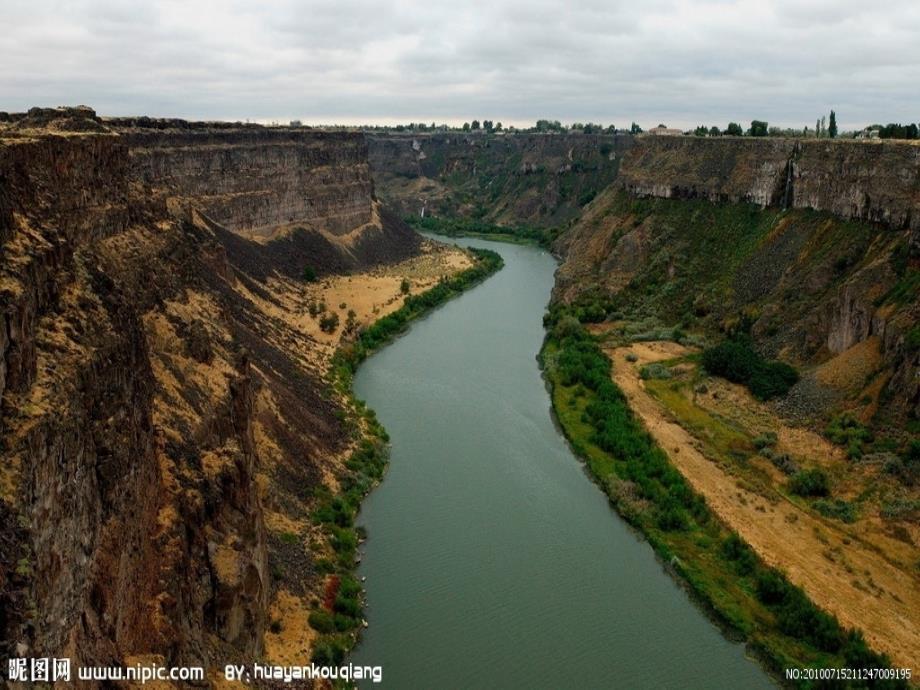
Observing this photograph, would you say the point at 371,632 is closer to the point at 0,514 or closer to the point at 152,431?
the point at 152,431

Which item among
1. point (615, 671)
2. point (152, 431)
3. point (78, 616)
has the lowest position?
point (615, 671)

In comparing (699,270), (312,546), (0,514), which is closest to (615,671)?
(312,546)

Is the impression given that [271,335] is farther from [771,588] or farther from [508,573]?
[771,588]

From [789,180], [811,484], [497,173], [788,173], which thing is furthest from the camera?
[497,173]

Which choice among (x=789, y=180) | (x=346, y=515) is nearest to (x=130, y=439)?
(x=346, y=515)

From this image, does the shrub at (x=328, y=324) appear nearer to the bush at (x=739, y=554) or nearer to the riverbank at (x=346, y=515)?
the riverbank at (x=346, y=515)

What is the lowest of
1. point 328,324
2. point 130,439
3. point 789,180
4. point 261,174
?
point 328,324

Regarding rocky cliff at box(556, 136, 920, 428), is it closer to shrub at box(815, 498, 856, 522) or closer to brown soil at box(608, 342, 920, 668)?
shrub at box(815, 498, 856, 522)

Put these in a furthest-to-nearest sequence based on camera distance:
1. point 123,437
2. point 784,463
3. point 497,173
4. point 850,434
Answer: point 497,173 → point 850,434 → point 784,463 → point 123,437
